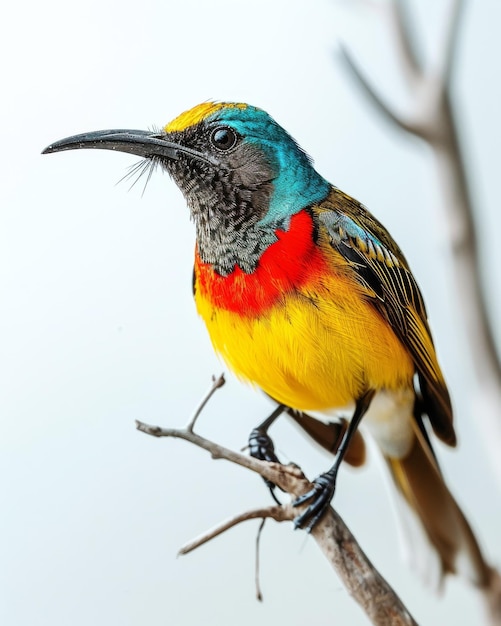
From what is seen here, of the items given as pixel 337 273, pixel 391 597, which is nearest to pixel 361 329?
pixel 337 273

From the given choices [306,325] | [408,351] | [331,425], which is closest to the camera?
[306,325]

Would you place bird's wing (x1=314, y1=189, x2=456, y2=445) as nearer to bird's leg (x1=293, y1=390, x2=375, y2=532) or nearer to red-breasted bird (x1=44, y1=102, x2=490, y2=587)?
red-breasted bird (x1=44, y1=102, x2=490, y2=587)

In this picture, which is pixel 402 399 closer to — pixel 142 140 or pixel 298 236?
pixel 298 236

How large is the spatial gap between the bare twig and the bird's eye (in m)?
0.39

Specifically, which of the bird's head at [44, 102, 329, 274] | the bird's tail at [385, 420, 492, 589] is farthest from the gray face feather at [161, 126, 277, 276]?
the bird's tail at [385, 420, 492, 589]

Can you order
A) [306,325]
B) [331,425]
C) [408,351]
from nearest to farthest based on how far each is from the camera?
[306,325], [408,351], [331,425]

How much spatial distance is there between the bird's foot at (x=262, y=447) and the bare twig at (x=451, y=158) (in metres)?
0.47

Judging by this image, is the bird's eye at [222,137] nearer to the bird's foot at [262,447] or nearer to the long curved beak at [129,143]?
the long curved beak at [129,143]

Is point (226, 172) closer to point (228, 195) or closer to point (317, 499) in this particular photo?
point (228, 195)

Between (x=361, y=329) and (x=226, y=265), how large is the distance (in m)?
0.23

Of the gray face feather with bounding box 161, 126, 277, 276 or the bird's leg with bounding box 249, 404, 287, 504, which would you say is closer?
the gray face feather with bounding box 161, 126, 277, 276

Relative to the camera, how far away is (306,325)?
103 centimetres

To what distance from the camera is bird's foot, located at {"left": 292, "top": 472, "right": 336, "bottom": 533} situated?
1049 millimetres

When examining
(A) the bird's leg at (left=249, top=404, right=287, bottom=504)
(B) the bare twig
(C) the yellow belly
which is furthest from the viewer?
(B) the bare twig
